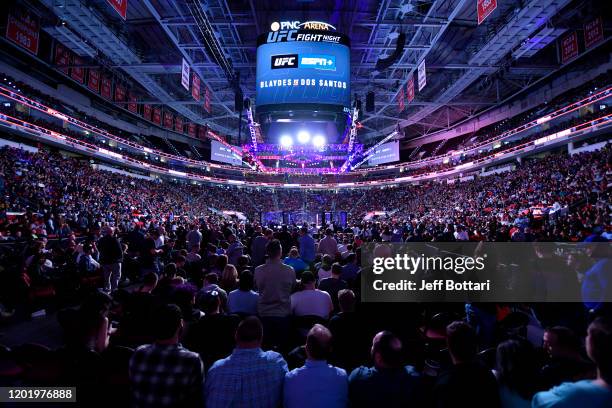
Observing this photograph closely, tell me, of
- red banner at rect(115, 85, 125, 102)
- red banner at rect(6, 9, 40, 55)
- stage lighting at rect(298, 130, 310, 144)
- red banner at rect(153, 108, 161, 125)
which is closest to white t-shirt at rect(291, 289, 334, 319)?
red banner at rect(6, 9, 40, 55)

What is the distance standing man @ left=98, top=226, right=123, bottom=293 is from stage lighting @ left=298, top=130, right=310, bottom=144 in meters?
14.4

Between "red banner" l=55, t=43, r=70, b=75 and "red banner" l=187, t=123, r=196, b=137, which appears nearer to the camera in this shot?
"red banner" l=55, t=43, r=70, b=75

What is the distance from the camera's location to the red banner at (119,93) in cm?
2576

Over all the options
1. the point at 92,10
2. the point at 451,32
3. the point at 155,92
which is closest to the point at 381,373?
the point at 92,10

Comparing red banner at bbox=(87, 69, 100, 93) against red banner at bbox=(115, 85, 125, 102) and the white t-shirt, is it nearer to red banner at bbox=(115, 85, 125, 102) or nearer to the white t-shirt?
red banner at bbox=(115, 85, 125, 102)

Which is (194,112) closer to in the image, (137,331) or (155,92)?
(155,92)

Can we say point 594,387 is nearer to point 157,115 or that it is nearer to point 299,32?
point 299,32

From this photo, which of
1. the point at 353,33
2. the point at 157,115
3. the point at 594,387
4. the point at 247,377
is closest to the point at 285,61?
the point at 353,33

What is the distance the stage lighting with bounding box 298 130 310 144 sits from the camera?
67.9ft

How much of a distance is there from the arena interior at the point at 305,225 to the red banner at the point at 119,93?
0.69 ft

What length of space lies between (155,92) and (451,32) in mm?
21302

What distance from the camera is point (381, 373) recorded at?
2.33 meters

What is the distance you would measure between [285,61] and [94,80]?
16.5m

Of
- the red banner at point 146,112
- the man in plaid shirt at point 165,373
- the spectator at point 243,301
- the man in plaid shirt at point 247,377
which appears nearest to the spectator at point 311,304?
the spectator at point 243,301
